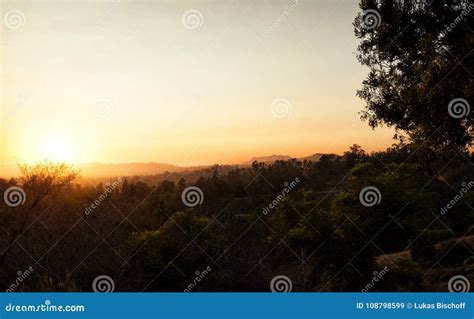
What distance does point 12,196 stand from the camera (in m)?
17.2

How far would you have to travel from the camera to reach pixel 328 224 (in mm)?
18078

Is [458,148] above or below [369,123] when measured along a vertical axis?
below

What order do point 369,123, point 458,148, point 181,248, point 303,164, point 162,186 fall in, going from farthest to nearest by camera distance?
point 303,164 → point 162,186 → point 181,248 → point 369,123 → point 458,148

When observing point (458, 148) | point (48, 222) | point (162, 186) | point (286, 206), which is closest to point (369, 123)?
point (458, 148)

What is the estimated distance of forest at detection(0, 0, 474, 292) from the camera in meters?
13.3

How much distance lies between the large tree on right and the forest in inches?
1.5

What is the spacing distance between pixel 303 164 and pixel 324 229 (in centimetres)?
6124

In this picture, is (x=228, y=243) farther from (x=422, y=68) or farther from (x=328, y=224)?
(x=422, y=68)

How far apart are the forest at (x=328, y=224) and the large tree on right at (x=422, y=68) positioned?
4 centimetres

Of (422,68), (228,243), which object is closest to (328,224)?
(228,243)

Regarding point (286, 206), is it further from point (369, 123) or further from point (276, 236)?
point (369, 123)

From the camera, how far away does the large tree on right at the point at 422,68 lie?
41.7 feet

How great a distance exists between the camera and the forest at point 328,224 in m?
13.3

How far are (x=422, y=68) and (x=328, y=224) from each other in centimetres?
704
